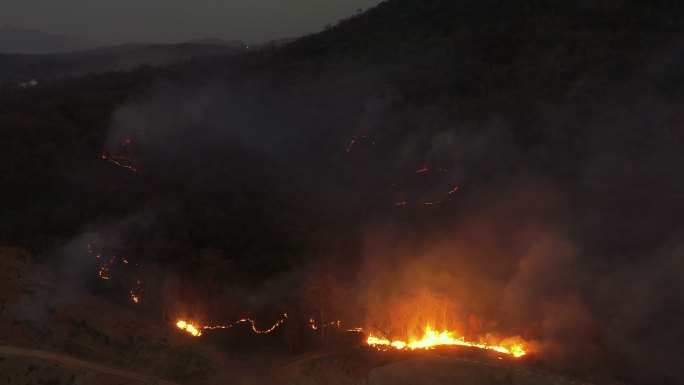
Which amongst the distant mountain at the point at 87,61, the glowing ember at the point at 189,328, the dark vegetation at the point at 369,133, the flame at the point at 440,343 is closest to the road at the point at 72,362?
the glowing ember at the point at 189,328

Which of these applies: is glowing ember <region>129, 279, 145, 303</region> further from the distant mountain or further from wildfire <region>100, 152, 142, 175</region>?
the distant mountain

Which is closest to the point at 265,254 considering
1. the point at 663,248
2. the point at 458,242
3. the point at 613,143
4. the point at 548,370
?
the point at 458,242

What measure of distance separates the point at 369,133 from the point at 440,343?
1107cm

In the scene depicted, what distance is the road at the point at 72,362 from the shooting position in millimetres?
8028

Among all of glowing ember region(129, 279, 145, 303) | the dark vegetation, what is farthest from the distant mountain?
glowing ember region(129, 279, 145, 303)

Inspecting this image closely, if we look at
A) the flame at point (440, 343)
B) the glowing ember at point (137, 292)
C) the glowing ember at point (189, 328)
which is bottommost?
the flame at point (440, 343)

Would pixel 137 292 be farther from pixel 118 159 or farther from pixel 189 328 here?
pixel 118 159

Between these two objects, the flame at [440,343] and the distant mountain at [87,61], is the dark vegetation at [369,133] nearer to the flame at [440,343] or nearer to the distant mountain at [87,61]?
the flame at [440,343]

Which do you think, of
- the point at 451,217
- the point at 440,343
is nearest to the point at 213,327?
the point at 440,343

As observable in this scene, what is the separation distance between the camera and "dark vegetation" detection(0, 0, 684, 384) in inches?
499

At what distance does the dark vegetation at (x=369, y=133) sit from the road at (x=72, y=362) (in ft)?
10.2

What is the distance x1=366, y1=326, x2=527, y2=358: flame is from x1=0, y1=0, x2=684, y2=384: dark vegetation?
1.57 m

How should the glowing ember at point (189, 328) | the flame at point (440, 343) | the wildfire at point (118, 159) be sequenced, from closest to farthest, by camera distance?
the flame at point (440, 343) < the glowing ember at point (189, 328) < the wildfire at point (118, 159)

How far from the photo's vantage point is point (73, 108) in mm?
22609
